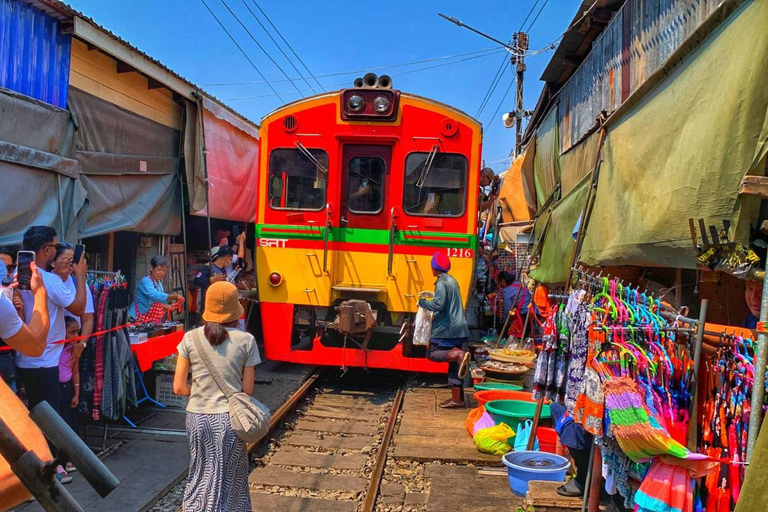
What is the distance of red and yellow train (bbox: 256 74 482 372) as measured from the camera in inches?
287

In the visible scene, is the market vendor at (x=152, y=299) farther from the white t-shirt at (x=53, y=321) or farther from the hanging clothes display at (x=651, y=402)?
the hanging clothes display at (x=651, y=402)

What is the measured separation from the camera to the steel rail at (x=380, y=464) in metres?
4.40

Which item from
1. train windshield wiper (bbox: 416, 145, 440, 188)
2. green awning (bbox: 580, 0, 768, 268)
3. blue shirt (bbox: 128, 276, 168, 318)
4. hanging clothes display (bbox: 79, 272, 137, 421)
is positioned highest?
train windshield wiper (bbox: 416, 145, 440, 188)

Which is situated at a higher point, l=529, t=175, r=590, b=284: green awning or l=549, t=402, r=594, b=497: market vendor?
l=529, t=175, r=590, b=284: green awning

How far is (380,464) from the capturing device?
5.11 meters

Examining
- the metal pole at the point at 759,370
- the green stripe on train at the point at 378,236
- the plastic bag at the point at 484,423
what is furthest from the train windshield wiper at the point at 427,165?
the metal pole at the point at 759,370

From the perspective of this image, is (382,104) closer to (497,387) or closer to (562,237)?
(562,237)

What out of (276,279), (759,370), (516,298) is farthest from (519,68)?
(759,370)

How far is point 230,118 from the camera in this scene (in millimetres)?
9734

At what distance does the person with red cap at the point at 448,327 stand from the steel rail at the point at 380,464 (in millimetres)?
707

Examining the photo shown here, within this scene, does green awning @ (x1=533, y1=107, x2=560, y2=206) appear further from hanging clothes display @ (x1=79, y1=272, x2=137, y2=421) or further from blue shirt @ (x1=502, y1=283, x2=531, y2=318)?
hanging clothes display @ (x1=79, y1=272, x2=137, y2=421)

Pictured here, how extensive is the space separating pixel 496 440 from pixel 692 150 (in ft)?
10.9

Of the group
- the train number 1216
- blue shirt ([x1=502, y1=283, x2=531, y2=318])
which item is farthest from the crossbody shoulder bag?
blue shirt ([x1=502, y1=283, x2=531, y2=318])

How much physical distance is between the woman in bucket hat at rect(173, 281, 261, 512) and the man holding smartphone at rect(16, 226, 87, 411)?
1.40 meters
